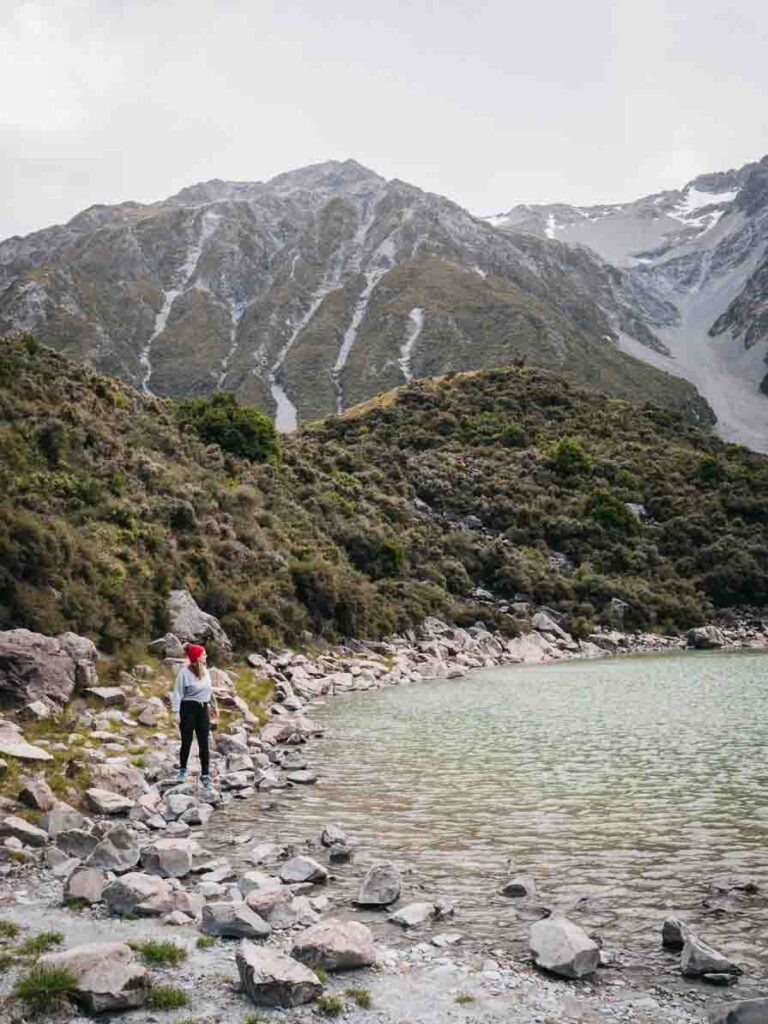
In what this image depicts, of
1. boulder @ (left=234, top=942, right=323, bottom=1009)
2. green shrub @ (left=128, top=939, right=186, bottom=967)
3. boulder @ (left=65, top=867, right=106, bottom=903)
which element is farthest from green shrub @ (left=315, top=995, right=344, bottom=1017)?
boulder @ (left=65, top=867, right=106, bottom=903)

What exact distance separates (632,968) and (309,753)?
481 inches

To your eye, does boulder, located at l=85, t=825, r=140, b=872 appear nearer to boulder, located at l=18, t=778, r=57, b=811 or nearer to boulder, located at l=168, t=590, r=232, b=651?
boulder, located at l=18, t=778, r=57, b=811

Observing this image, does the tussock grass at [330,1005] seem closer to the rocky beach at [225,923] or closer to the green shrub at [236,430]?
the rocky beach at [225,923]

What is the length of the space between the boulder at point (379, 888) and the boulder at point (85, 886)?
291 centimetres

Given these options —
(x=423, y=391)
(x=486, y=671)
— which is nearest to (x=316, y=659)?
(x=486, y=671)

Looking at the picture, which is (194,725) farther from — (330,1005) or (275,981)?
(330,1005)

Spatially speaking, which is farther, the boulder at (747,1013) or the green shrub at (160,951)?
the green shrub at (160,951)

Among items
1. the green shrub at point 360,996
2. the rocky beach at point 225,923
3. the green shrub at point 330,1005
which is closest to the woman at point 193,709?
the rocky beach at point 225,923

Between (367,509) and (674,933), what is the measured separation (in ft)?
181

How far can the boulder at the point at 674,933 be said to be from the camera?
7238 mm

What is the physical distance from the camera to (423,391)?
108812 millimetres

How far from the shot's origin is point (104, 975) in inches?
252

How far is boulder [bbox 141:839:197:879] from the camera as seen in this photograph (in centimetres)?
970

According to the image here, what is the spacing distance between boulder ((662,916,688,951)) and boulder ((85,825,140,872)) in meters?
6.33
